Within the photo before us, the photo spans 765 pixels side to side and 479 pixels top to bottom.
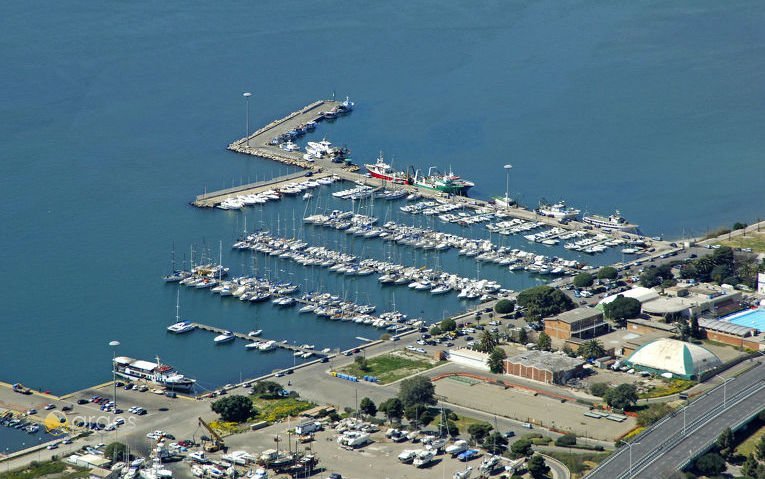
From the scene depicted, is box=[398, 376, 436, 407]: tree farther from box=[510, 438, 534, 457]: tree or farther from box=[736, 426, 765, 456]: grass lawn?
box=[736, 426, 765, 456]: grass lawn

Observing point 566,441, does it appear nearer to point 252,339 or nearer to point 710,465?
point 710,465

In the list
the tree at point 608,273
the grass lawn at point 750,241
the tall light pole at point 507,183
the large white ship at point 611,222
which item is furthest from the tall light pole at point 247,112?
the grass lawn at point 750,241

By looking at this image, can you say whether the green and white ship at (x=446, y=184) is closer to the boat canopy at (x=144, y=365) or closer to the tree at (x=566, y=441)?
the boat canopy at (x=144, y=365)

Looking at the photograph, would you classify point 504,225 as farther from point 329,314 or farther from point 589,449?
point 589,449

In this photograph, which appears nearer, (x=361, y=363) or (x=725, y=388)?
(x=725, y=388)

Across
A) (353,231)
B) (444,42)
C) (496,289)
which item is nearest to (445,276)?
(496,289)

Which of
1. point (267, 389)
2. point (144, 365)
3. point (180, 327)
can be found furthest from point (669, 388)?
point (180, 327)

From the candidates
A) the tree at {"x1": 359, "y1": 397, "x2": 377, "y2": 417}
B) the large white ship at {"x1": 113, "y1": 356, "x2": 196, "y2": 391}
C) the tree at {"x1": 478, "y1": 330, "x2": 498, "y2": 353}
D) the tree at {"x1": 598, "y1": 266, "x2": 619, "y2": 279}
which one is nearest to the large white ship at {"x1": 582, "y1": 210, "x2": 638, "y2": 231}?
the tree at {"x1": 598, "y1": 266, "x2": 619, "y2": 279}
